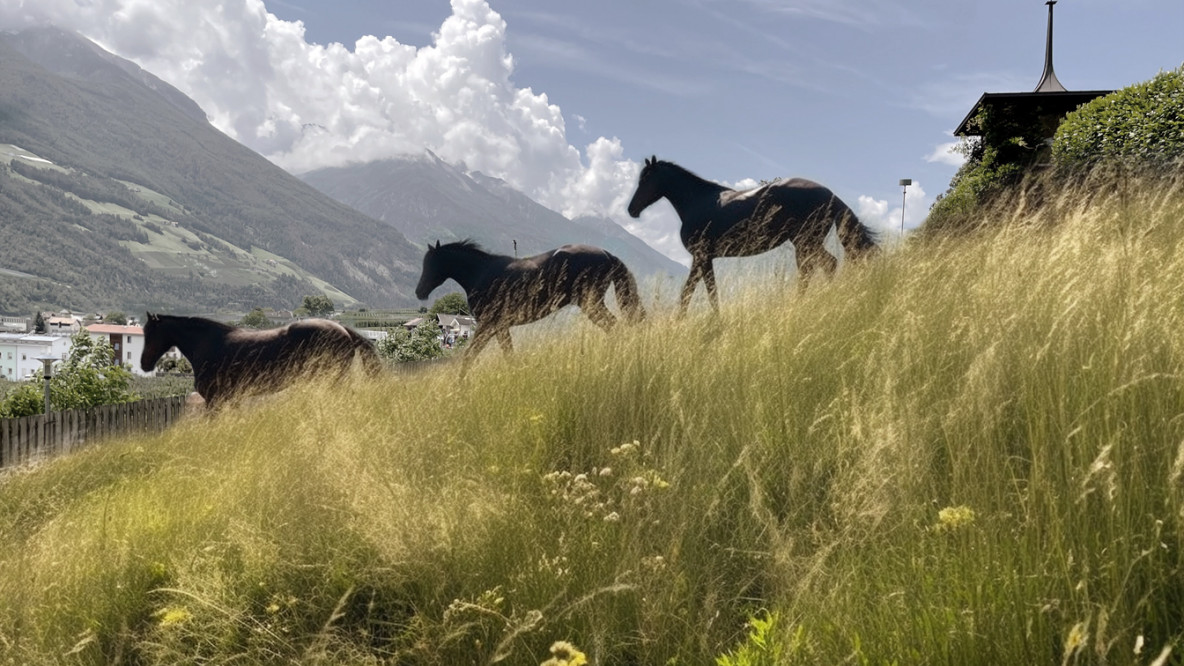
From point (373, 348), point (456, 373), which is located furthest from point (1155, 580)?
point (373, 348)

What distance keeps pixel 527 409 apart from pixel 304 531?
1.56 m

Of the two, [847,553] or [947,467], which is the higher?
[947,467]

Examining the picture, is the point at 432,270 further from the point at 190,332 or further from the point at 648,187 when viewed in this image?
the point at 190,332

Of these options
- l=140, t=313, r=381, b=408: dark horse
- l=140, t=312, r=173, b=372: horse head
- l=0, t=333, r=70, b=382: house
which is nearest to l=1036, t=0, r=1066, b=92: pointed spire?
l=140, t=313, r=381, b=408: dark horse

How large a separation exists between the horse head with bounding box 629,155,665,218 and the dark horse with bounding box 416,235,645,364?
89 cm

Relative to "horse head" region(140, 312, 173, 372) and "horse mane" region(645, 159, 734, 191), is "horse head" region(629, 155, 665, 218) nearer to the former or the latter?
"horse mane" region(645, 159, 734, 191)

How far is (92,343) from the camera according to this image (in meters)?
17.8

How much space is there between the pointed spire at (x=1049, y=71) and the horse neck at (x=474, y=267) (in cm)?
2134

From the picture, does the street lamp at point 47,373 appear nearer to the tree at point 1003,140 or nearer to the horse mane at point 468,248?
the horse mane at point 468,248

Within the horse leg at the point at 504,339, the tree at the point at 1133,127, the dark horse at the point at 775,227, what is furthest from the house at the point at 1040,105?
the horse leg at the point at 504,339

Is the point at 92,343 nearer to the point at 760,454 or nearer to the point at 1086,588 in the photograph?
the point at 760,454

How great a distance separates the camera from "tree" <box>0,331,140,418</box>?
1527cm

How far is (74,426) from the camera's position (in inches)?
499

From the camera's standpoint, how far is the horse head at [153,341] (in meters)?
10.3
